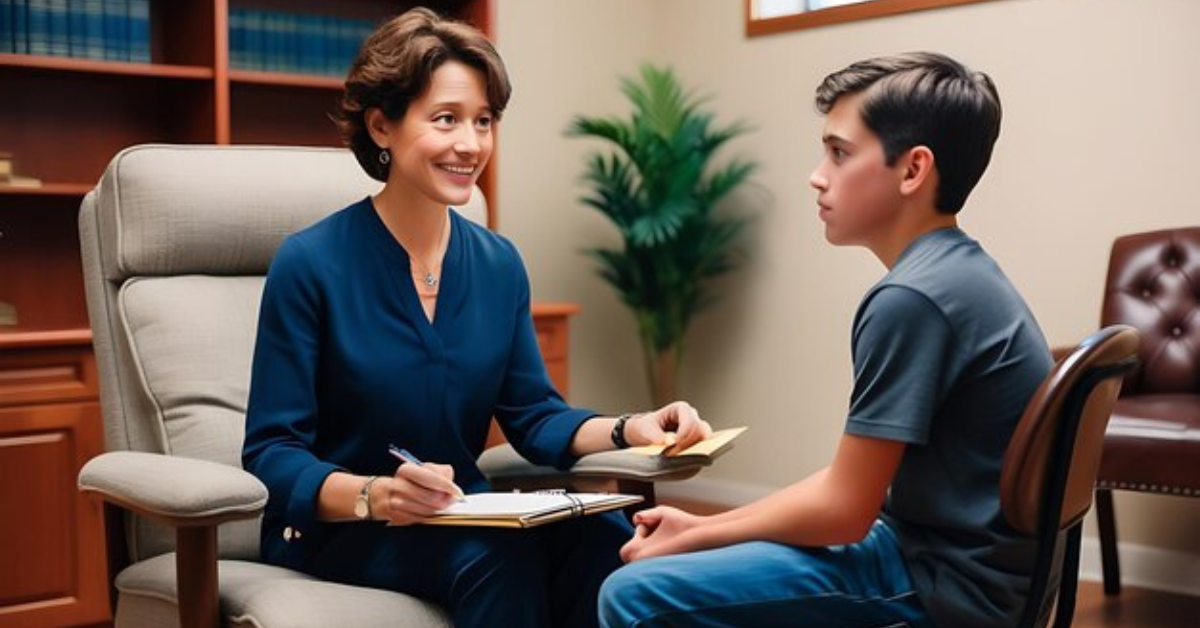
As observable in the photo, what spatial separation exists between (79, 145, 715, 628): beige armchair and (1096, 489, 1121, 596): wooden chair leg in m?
1.93

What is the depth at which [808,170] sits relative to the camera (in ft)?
15.2

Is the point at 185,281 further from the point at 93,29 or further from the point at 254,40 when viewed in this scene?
the point at 254,40

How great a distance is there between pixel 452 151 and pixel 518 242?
2.88 m

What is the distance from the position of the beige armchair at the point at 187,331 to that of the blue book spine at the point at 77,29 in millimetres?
1479

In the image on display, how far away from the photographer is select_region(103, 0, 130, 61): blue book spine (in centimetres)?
379

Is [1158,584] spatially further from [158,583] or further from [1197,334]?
[158,583]

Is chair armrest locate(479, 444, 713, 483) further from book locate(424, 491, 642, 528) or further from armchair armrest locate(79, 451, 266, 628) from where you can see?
armchair armrest locate(79, 451, 266, 628)

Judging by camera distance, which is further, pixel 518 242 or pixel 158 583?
pixel 518 242

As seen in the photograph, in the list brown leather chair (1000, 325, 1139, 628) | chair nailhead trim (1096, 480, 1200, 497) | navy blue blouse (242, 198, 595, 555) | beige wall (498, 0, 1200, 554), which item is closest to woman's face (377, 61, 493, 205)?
navy blue blouse (242, 198, 595, 555)

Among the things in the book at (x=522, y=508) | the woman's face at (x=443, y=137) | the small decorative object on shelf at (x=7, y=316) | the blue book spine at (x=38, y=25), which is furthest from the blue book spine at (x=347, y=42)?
the book at (x=522, y=508)

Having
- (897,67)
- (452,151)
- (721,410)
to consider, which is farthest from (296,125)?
(897,67)

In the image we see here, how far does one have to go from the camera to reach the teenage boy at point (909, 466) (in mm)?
1592

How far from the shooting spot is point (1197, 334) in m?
3.65

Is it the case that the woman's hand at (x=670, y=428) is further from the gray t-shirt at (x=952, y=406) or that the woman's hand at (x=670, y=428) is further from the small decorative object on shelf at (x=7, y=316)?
the small decorative object on shelf at (x=7, y=316)
